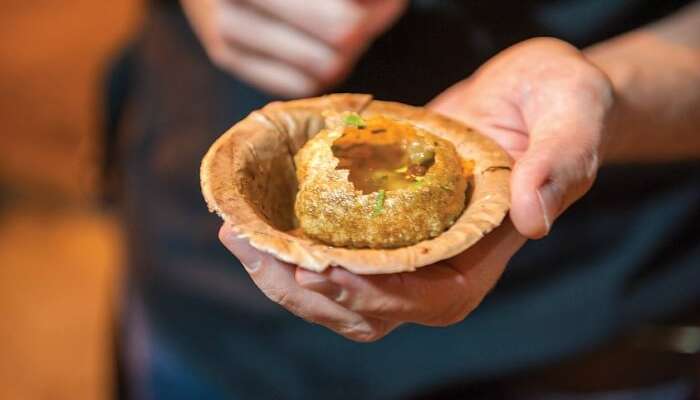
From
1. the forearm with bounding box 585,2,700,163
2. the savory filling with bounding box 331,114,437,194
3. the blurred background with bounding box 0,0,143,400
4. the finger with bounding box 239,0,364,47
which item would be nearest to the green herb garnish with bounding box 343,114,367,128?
the savory filling with bounding box 331,114,437,194

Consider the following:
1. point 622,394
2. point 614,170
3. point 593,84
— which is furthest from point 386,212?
point 622,394

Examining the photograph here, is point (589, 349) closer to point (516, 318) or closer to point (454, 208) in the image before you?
point (516, 318)

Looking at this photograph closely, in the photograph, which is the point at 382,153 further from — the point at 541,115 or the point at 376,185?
the point at 541,115

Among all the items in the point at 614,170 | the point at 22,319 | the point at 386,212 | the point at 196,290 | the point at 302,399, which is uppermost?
the point at 386,212

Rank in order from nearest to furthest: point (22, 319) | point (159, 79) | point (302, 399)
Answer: point (302, 399) < point (159, 79) < point (22, 319)

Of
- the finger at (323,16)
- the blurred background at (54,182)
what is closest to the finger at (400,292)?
the finger at (323,16)

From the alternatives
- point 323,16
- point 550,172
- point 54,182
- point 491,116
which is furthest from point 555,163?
point 54,182

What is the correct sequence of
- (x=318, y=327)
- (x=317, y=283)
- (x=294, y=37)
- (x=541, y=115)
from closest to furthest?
(x=317, y=283), (x=541, y=115), (x=294, y=37), (x=318, y=327)

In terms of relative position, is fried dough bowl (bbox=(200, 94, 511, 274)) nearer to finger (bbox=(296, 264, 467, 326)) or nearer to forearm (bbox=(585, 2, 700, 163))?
finger (bbox=(296, 264, 467, 326))
